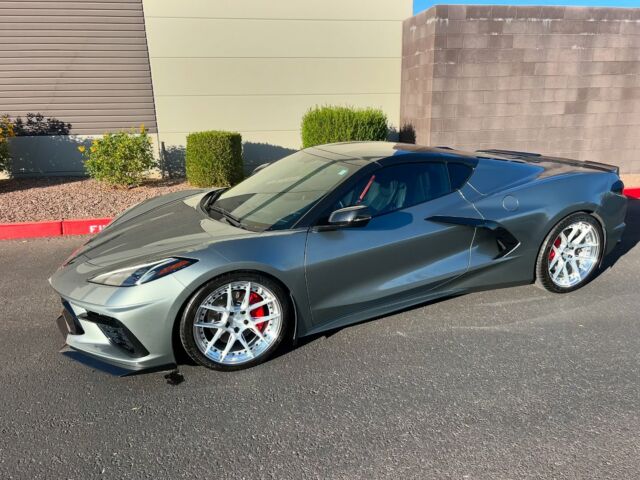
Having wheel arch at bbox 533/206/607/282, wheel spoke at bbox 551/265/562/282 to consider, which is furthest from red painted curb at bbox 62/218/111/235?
A: wheel spoke at bbox 551/265/562/282

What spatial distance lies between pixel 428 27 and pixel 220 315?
743cm

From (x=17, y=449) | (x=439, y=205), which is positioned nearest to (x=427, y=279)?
(x=439, y=205)

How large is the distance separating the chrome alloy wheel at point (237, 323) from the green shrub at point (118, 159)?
5695 mm

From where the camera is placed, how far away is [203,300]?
2.81 m

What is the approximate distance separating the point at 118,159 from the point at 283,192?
16.8ft

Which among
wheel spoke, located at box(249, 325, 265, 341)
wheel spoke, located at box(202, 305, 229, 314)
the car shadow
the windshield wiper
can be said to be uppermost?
the windshield wiper

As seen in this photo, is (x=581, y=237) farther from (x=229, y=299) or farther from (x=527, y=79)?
(x=527, y=79)

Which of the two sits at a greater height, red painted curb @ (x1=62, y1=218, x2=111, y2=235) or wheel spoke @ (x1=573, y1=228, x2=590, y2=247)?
wheel spoke @ (x1=573, y1=228, x2=590, y2=247)

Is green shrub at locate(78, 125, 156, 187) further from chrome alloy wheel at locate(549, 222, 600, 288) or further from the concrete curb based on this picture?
chrome alloy wheel at locate(549, 222, 600, 288)

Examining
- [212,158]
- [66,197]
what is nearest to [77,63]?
[66,197]

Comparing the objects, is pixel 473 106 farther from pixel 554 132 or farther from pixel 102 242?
pixel 102 242

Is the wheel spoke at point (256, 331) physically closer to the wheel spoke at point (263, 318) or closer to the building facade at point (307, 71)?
the wheel spoke at point (263, 318)

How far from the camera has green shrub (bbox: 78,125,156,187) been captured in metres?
7.72

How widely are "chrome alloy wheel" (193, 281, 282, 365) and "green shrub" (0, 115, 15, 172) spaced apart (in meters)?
7.20
